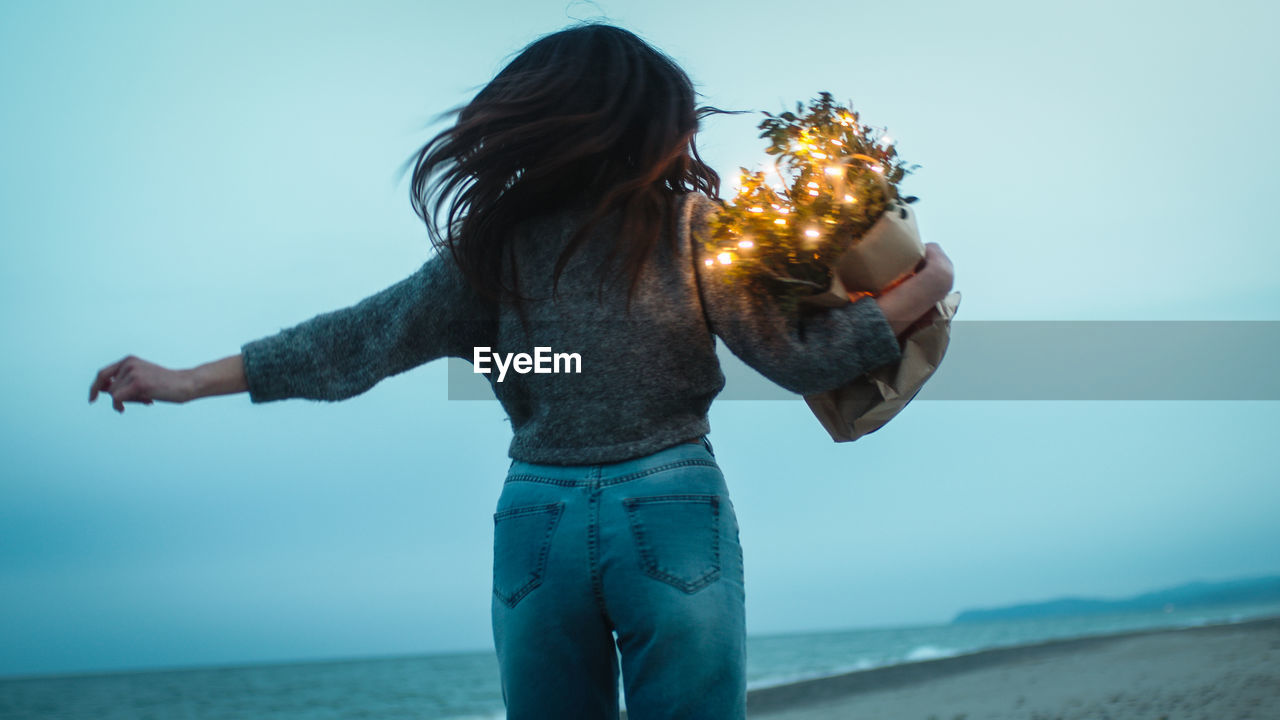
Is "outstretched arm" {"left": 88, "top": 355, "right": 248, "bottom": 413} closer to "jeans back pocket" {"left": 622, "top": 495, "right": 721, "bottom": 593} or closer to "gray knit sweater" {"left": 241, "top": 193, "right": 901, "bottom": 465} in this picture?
"gray knit sweater" {"left": 241, "top": 193, "right": 901, "bottom": 465}

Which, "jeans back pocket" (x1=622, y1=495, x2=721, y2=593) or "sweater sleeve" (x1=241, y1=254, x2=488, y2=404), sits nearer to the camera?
"jeans back pocket" (x1=622, y1=495, x2=721, y2=593)

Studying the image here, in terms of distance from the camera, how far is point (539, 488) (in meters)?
1.22

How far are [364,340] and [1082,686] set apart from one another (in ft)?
34.6

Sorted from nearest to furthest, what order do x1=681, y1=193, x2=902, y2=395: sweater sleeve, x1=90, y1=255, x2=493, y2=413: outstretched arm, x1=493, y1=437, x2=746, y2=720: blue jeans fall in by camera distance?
x1=493, y1=437, x2=746, y2=720: blue jeans → x1=681, y1=193, x2=902, y2=395: sweater sleeve → x1=90, y1=255, x2=493, y2=413: outstretched arm

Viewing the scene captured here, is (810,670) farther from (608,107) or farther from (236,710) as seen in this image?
(608,107)

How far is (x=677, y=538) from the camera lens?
44.6 inches

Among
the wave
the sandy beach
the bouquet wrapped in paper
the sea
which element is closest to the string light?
the bouquet wrapped in paper

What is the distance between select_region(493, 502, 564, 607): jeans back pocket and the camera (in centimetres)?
117

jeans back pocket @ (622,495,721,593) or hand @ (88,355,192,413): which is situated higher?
hand @ (88,355,192,413)

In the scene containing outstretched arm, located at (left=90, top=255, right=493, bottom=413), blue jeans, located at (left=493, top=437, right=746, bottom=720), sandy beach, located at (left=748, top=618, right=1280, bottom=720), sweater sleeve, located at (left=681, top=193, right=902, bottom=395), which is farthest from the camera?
sandy beach, located at (left=748, top=618, right=1280, bottom=720)

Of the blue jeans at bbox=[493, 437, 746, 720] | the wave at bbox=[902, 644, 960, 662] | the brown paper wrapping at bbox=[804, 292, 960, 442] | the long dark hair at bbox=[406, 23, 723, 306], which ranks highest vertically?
the long dark hair at bbox=[406, 23, 723, 306]

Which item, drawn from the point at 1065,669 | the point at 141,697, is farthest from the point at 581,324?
the point at 141,697

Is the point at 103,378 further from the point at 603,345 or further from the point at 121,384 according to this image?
the point at 603,345

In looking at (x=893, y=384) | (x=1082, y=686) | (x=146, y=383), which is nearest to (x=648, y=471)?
(x=893, y=384)
